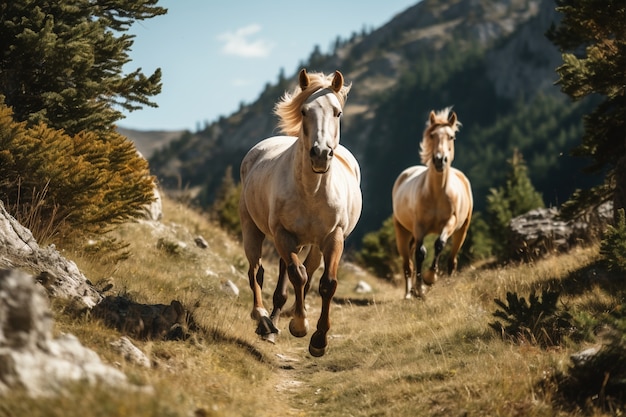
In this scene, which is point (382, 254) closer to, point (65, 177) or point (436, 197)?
point (436, 197)

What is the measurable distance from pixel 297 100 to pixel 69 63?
3.55 metres

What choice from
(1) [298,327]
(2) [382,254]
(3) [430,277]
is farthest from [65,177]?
(2) [382,254]

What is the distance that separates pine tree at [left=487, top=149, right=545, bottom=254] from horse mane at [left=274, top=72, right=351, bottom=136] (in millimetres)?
20060

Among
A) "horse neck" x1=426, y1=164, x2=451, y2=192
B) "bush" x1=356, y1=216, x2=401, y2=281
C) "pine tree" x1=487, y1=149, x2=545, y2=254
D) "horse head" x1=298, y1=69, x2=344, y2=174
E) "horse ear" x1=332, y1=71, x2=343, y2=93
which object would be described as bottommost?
"bush" x1=356, y1=216, x2=401, y2=281

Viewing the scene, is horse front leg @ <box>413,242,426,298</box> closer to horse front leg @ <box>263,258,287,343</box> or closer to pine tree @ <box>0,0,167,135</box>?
horse front leg @ <box>263,258,287,343</box>

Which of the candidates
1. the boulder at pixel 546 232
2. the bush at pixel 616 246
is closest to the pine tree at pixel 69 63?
the bush at pixel 616 246

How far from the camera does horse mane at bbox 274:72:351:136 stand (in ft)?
26.2

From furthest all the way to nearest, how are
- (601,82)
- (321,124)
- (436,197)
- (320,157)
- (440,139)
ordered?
(436,197) < (440,139) < (601,82) < (321,124) < (320,157)

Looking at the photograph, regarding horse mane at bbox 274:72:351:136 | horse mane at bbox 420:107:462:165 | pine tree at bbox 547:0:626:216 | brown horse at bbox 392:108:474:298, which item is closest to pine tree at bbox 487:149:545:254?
brown horse at bbox 392:108:474:298

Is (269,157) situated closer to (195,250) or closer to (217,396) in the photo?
(217,396)

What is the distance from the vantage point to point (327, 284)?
7832 millimetres

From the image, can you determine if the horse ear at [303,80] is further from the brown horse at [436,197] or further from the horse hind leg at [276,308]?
the brown horse at [436,197]

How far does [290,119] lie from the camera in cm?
862

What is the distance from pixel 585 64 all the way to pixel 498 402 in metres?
7.20
